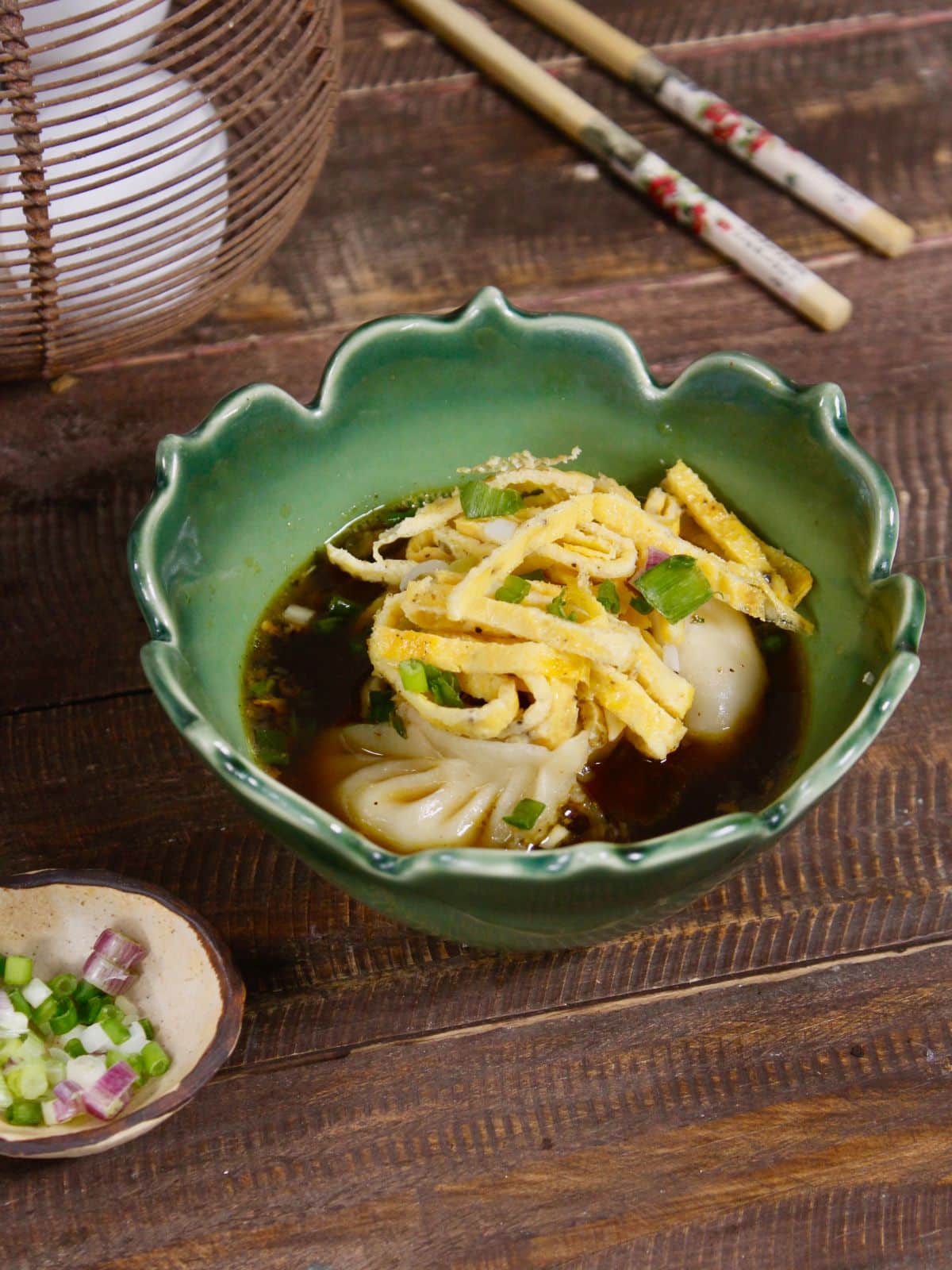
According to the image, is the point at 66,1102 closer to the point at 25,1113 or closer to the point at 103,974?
the point at 25,1113

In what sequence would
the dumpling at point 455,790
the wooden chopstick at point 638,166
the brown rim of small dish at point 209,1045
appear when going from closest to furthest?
the brown rim of small dish at point 209,1045, the dumpling at point 455,790, the wooden chopstick at point 638,166

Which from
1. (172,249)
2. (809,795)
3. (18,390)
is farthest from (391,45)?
(809,795)

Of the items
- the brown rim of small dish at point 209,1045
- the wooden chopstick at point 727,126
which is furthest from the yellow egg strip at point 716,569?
the wooden chopstick at point 727,126

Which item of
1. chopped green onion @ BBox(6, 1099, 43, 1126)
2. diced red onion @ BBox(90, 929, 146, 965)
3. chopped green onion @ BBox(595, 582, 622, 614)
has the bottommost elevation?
chopped green onion @ BBox(6, 1099, 43, 1126)

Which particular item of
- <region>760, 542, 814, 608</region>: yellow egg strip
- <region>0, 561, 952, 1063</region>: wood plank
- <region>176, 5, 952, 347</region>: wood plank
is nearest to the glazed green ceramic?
<region>760, 542, 814, 608</region>: yellow egg strip

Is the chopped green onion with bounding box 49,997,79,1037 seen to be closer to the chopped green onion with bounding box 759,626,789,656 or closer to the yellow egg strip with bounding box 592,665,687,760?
the yellow egg strip with bounding box 592,665,687,760

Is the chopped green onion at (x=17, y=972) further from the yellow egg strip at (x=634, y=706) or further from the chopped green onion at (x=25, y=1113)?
the yellow egg strip at (x=634, y=706)

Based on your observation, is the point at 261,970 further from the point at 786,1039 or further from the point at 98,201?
the point at 98,201
